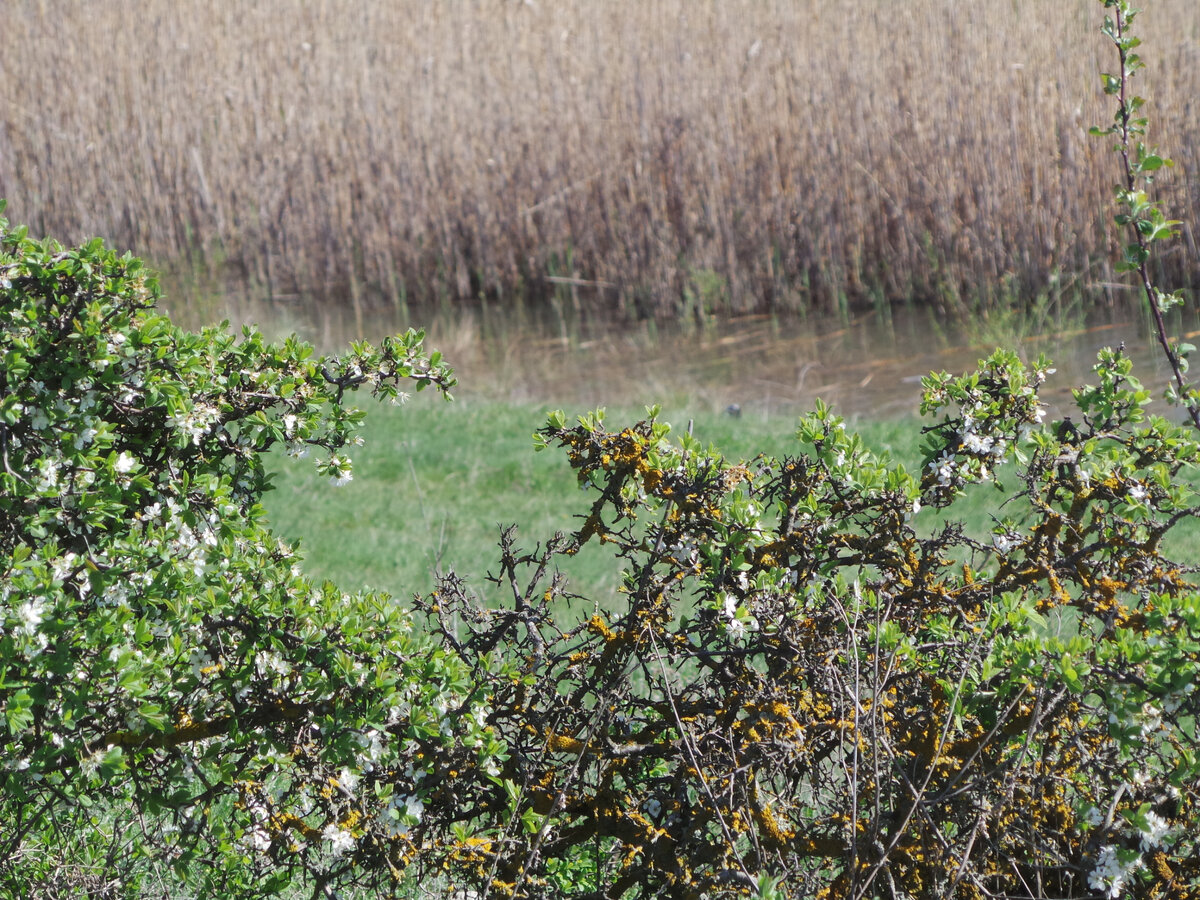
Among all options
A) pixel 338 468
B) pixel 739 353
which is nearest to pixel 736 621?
pixel 338 468

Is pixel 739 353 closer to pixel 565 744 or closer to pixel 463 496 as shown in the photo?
pixel 463 496

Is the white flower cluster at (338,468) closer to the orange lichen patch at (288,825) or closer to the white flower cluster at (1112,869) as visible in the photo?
the orange lichen patch at (288,825)

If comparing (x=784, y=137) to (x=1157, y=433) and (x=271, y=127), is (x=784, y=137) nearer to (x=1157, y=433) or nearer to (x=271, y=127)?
(x=271, y=127)

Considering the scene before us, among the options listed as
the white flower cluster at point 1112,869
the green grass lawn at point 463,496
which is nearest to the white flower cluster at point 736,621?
the white flower cluster at point 1112,869

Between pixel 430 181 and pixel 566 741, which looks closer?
pixel 566 741

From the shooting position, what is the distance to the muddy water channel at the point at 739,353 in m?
7.22

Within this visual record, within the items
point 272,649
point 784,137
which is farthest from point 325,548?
point 784,137

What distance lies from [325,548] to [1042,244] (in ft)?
18.5

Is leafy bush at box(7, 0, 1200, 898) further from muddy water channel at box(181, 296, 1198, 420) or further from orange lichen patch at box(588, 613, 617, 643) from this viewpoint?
muddy water channel at box(181, 296, 1198, 420)

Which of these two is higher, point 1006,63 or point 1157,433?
point 1006,63

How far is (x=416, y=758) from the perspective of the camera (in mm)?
1941

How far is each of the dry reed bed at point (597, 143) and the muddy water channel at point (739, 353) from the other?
0.42 metres

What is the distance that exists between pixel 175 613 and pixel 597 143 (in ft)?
27.0

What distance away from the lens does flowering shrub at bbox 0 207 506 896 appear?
71.8 inches
